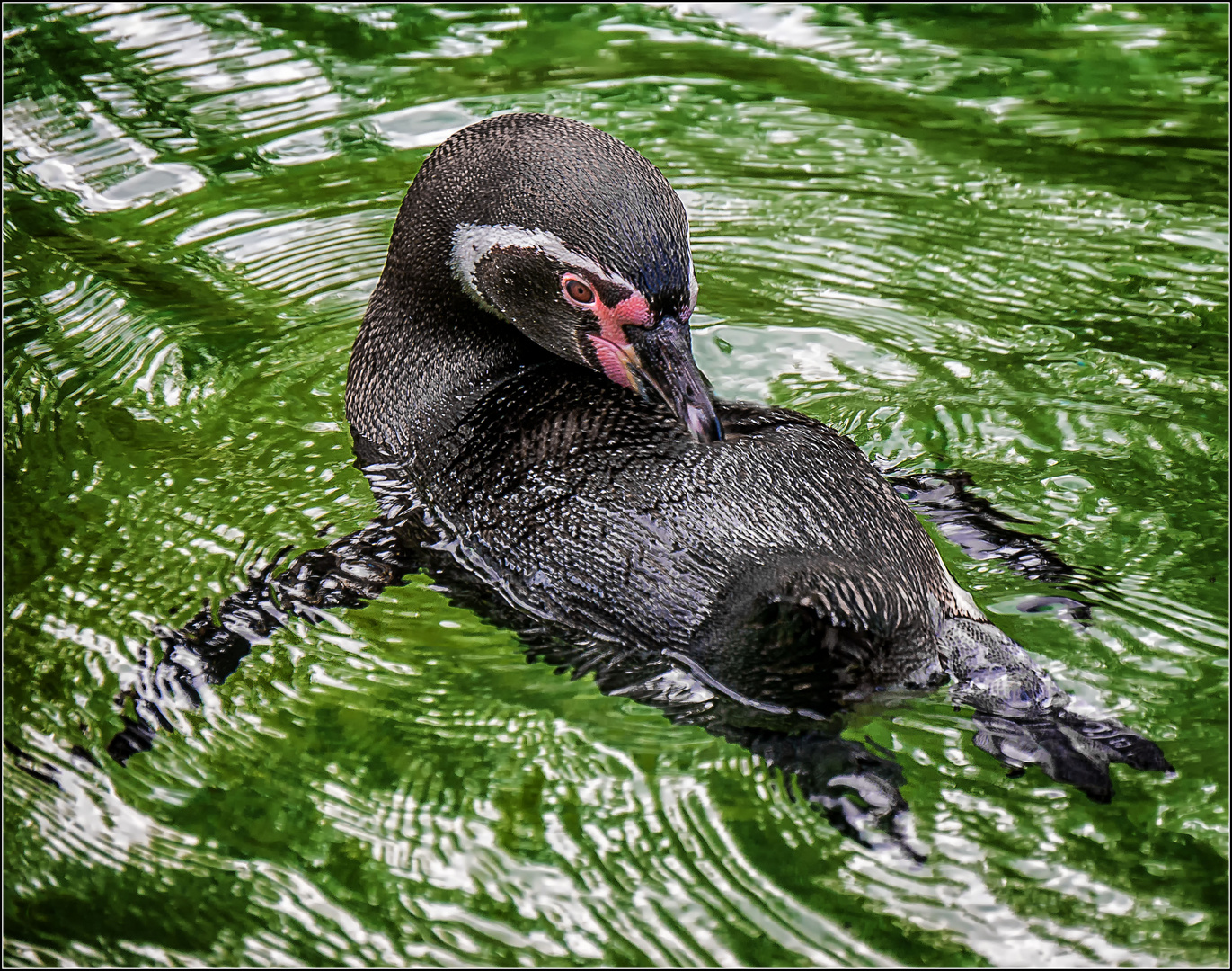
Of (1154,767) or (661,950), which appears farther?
(1154,767)

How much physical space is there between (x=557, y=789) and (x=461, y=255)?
1729 mm

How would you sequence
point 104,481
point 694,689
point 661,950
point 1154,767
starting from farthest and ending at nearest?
point 104,481
point 694,689
point 1154,767
point 661,950

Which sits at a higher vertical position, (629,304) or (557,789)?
(629,304)

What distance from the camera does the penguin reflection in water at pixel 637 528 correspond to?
11.7ft

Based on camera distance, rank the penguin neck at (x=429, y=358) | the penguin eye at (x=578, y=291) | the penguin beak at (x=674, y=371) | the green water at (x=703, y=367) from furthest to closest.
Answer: the penguin neck at (x=429, y=358), the penguin eye at (x=578, y=291), the penguin beak at (x=674, y=371), the green water at (x=703, y=367)

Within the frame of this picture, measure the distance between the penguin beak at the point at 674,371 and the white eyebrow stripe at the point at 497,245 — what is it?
0.55 ft

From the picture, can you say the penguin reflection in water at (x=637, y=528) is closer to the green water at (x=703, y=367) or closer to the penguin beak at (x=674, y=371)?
the penguin beak at (x=674, y=371)

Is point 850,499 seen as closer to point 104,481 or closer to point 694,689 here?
point 694,689

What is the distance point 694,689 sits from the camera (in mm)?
3736

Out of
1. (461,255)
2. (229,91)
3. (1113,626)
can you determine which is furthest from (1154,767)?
(229,91)

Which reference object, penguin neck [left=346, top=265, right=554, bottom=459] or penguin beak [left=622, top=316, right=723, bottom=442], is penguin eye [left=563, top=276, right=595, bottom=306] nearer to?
penguin beak [left=622, top=316, right=723, bottom=442]

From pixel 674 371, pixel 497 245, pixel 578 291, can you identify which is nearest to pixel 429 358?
pixel 497 245

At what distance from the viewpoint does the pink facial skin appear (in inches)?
151

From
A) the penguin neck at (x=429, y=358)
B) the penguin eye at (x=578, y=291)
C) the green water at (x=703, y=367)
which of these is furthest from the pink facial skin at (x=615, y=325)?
the green water at (x=703, y=367)
